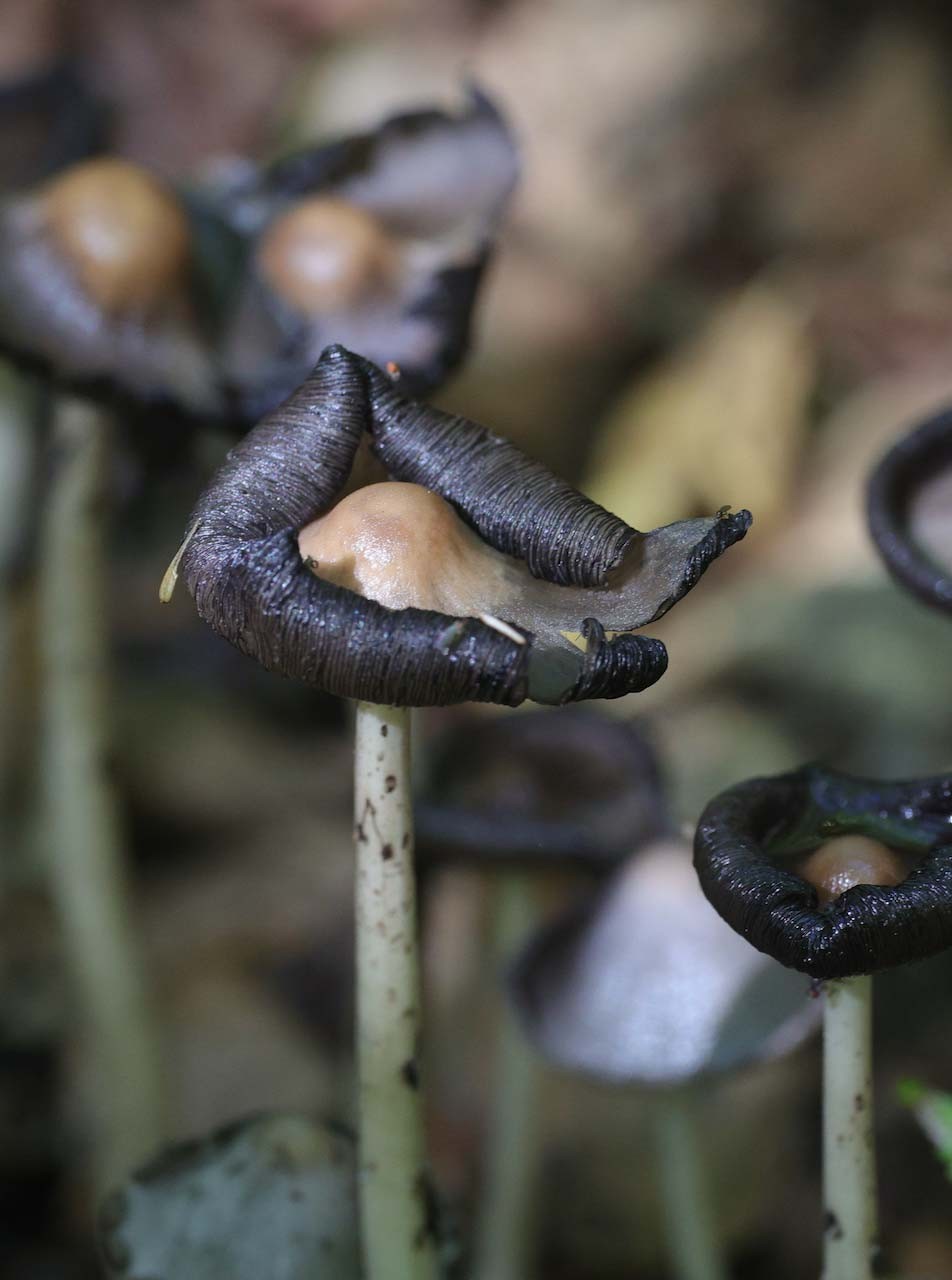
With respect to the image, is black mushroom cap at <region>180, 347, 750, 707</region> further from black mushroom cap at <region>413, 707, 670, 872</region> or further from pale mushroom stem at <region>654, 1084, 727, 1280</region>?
pale mushroom stem at <region>654, 1084, 727, 1280</region>

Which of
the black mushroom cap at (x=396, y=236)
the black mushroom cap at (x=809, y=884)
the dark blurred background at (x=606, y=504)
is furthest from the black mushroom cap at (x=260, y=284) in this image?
the black mushroom cap at (x=809, y=884)

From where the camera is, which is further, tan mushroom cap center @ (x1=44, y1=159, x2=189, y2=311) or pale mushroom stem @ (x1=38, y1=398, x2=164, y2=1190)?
pale mushroom stem @ (x1=38, y1=398, x2=164, y2=1190)

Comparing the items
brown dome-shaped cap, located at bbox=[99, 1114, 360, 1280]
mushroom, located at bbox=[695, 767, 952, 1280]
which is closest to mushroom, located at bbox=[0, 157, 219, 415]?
brown dome-shaped cap, located at bbox=[99, 1114, 360, 1280]

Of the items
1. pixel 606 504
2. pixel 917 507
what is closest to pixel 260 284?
pixel 917 507

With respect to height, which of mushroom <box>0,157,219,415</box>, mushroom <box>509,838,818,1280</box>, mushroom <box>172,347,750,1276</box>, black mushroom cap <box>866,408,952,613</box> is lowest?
mushroom <box>509,838,818,1280</box>

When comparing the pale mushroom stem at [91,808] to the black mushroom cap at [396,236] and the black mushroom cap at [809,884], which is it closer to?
the black mushroom cap at [396,236]

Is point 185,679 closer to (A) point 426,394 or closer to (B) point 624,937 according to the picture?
(A) point 426,394
